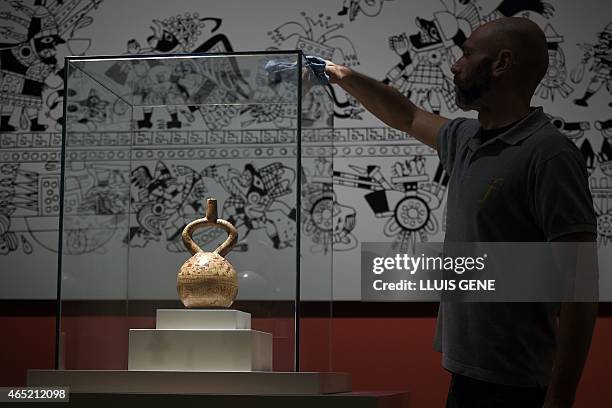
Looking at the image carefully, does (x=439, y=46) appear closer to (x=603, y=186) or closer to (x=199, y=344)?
(x=603, y=186)

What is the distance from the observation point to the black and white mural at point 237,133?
262 centimetres

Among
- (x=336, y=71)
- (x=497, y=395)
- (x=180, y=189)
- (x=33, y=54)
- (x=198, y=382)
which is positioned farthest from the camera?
(x=33, y=54)

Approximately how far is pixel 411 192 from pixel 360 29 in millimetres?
704

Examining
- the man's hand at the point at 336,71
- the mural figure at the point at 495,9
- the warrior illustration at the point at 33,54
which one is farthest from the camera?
the warrior illustration at the point at 33,54

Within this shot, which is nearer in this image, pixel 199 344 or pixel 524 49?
pixel 199 344

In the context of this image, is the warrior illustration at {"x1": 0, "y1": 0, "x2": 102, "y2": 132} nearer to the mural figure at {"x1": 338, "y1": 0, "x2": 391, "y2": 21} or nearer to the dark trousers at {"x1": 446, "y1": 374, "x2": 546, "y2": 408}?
the mural figure at {"x1": 338, "y1": 0, "x2": 391, "y2": 21}

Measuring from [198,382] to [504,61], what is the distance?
3.96ft

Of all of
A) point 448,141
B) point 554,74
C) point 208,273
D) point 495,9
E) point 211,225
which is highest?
point 495,9

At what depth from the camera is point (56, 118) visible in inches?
150

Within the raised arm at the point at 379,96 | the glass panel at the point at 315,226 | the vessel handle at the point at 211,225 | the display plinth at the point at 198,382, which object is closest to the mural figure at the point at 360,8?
the raised arm at the point at 379,96

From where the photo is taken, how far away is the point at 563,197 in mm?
2291

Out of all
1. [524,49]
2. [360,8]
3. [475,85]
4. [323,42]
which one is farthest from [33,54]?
[524,49]

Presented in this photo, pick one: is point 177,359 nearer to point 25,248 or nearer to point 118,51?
point 25,248

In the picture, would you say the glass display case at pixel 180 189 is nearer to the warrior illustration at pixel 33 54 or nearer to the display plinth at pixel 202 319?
the display plinth at pixel 202 319
